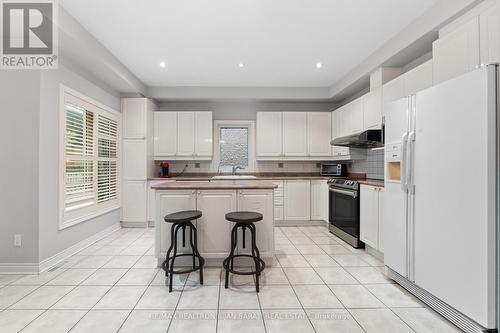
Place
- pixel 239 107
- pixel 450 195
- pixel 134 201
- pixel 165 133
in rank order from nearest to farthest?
pixel 450 195
pixel 134 201
pixel 165 133
pixel 239 107

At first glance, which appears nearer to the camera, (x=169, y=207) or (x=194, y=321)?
(x=194, y=321)

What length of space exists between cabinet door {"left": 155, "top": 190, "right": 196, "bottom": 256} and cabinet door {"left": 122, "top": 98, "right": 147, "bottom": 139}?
2.32 m

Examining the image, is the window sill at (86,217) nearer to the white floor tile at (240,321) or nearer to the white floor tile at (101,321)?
the white floor tile at (101,321)

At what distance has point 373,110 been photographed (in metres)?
3.56

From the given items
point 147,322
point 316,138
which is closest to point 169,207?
point 147,322

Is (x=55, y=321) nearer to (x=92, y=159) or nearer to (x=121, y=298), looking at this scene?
(x=121, y=298)

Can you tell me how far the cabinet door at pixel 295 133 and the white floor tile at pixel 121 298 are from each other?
361cm

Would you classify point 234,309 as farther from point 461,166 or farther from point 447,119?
point 447,119

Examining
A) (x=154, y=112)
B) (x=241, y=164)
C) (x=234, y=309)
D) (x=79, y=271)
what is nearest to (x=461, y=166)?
(x=234, y=309)

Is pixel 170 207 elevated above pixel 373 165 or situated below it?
below

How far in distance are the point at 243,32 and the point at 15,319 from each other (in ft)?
11.1

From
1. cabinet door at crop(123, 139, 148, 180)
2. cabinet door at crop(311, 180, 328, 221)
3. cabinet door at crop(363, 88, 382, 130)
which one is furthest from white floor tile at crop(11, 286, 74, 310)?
cabinet door at crop(363, 88, 382, 130)

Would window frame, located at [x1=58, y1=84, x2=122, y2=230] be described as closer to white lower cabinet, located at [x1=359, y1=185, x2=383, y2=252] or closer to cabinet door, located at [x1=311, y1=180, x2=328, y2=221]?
cabinet door, located at [x1=311, y1=180, x2=328, y2=221]

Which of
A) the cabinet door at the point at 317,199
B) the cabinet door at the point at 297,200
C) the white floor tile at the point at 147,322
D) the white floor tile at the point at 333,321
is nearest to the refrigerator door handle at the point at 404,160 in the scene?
the white floor tile at the point at 333,321
